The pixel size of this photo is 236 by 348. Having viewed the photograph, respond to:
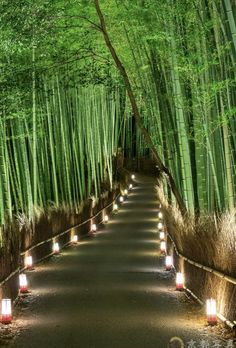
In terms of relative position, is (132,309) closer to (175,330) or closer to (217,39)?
(175,330)

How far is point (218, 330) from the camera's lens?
20.0ft

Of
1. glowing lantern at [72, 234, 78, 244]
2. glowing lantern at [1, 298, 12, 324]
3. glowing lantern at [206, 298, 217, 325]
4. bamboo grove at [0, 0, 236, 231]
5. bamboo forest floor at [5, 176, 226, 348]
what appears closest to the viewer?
bamboo forest floor at [5, 176, 226, 348]

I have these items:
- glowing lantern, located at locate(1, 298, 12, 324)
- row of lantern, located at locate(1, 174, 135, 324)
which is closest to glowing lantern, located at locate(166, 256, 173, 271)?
row of lantern, located at locate(1, 174, 135, 324)

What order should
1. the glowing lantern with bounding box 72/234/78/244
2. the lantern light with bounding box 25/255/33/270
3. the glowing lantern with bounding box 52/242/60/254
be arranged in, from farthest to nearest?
1. the glowing lantern with bounding box 72/234/78/244
2. the glowing lantern with bounding box 52/242/60/254
3. the lantern light with bounding box 25/255/33/270

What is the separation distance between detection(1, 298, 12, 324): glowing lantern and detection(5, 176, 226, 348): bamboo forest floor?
0.45 ft

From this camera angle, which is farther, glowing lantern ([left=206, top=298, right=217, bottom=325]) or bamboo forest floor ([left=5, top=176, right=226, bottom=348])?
glowing lantern ([left=206, top=298, right=217, bottom=325])

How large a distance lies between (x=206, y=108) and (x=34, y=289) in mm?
3608

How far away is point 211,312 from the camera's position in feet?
20.5

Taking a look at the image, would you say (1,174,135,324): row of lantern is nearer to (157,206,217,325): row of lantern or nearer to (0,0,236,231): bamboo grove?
(0,0,236,231): bamboo grove

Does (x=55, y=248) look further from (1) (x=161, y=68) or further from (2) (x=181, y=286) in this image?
(2) (x=181, y=286)

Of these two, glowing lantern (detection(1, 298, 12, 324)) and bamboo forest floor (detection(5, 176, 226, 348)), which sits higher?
glowing lantern (detection(1, 298, 12, 324))

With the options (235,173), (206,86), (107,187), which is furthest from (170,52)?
(107,187)

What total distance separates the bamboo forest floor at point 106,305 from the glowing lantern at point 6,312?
Result: 14 cm

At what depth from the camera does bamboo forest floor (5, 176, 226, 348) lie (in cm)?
592
